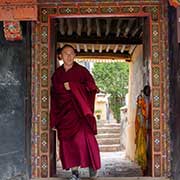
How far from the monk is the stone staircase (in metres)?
11.4

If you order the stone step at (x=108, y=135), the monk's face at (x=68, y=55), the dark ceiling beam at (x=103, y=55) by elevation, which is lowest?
the stone step at (x=108, y=135)

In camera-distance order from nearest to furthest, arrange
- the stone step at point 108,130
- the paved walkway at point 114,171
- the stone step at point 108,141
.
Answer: the paved walkway at point 114,171
the stone step at point 108,141
the stone step at point 108,130

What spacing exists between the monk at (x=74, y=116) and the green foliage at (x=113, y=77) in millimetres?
15842

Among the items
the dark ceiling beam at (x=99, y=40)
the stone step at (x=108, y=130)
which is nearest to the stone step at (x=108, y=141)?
the stone step at (x=108, y=130)

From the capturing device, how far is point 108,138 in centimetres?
1759

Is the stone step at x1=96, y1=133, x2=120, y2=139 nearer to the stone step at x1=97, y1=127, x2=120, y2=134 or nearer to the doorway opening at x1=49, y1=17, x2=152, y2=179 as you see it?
the stone step at x1=97, y1=127, x2=120, y2=134

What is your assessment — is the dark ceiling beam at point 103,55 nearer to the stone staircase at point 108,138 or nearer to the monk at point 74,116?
the monk at point 74,116

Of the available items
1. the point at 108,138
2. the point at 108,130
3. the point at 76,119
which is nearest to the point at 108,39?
the point at 76,119

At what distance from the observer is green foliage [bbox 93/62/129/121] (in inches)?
819

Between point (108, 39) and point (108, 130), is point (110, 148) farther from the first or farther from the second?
point (108, 39)

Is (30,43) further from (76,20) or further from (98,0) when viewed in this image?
(76,20)

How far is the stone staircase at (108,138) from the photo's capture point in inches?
647

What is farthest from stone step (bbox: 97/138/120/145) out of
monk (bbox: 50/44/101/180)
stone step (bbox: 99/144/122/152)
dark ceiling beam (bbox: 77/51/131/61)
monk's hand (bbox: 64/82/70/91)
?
monk's hand (bbox: 64/82/70/91)

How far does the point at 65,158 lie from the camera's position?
16.0ft
